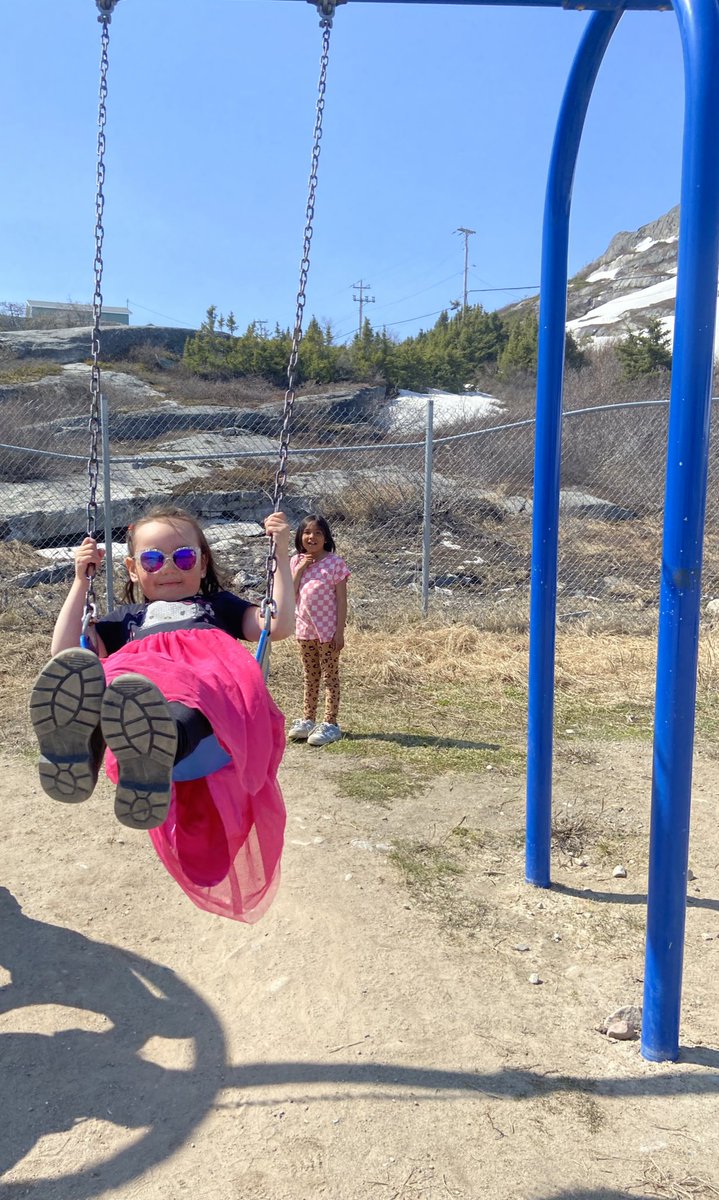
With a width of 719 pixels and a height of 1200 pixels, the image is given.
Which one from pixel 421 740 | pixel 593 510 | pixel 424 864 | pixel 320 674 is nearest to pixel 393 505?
pixel 593 510

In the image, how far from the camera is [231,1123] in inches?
83.5

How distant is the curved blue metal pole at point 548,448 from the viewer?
2840 millimetres

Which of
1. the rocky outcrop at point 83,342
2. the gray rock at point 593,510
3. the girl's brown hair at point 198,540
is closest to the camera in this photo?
the girl's brown hair at point 198,540

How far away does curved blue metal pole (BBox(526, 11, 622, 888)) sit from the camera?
9.32 feet

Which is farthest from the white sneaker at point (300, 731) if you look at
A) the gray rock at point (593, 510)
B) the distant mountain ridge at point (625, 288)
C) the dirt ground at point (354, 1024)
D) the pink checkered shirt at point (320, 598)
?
the distant mountain ridge at point (625, 288)

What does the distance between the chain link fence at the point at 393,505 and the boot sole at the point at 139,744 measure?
4191 millimetres

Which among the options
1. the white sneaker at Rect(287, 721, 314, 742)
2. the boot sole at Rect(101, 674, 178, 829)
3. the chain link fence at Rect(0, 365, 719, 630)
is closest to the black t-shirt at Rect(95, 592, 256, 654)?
the boot sole at Rect(101, 674, 178, 829)

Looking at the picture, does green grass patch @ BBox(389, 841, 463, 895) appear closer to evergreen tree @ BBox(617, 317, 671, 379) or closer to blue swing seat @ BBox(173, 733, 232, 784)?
blue swing seat @ BBox(173, 733, 232, 784)

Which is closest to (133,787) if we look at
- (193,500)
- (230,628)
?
(230,628)

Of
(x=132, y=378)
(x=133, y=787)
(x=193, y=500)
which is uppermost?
(x=132, y=378)

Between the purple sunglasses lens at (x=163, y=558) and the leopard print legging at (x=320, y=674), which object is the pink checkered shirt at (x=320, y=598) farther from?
the purple sunglasses lens at (x=163, y=558)

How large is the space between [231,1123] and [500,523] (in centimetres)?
947

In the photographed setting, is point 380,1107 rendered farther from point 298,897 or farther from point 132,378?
point 132,378

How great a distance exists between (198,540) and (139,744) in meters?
0.90
